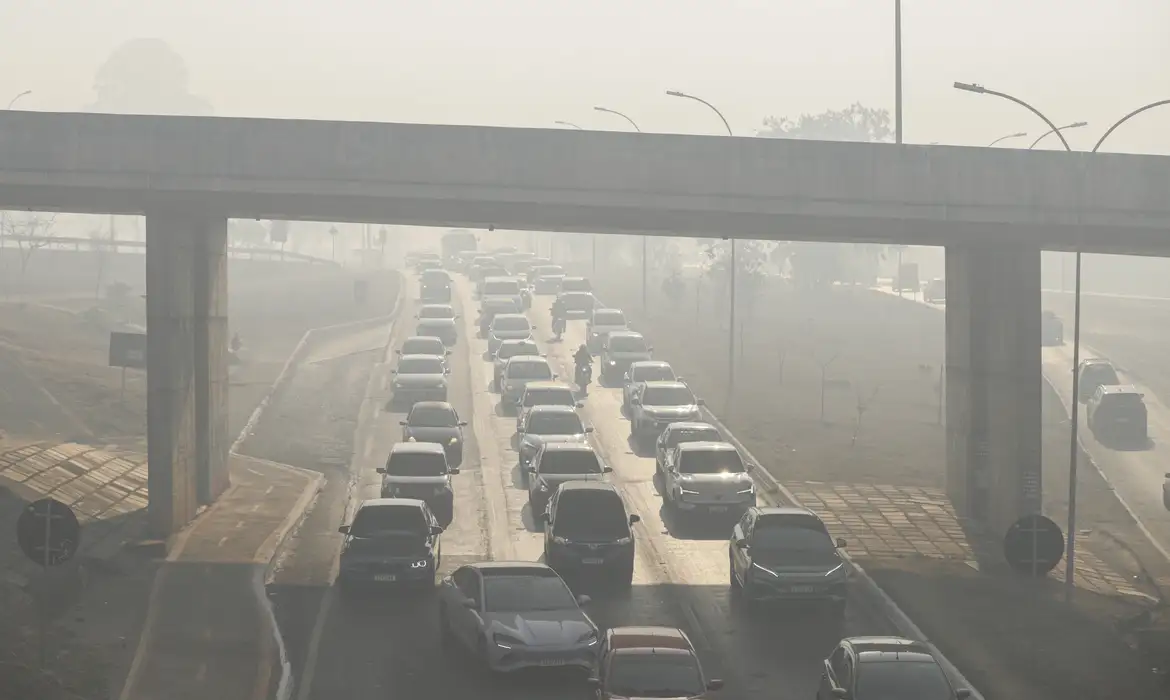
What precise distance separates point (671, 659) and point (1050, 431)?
157ft

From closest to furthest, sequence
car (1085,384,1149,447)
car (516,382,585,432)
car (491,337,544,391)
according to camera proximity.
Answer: car (516,382,585,432), car (1085,384,1149,447), car (491,337,544,391)

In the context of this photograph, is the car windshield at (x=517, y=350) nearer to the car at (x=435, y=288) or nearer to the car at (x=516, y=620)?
the car at (x=435, y=288)

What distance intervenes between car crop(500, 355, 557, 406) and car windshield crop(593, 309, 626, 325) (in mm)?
17182

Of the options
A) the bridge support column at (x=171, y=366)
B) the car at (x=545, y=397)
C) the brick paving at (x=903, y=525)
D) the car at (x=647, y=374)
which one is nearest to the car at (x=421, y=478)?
the bridge support column at (x=171, y=366)

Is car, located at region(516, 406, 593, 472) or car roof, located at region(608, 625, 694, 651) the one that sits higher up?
car, located at region(516, 406, 593, 472)

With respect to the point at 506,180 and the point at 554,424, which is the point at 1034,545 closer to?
the point at 506,180

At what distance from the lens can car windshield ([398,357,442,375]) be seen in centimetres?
5800

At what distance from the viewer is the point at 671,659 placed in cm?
1930

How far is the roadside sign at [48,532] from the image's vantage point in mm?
20594

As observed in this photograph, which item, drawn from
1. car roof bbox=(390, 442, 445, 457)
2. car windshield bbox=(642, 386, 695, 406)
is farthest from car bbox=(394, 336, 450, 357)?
car roof bbox=(390, 442, 445, 457)

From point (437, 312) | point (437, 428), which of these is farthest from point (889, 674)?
point (437, 312)

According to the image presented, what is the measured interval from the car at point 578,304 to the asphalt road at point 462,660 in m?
39.9

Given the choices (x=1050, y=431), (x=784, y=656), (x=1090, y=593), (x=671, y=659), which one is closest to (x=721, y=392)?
(x=1050, y=431)

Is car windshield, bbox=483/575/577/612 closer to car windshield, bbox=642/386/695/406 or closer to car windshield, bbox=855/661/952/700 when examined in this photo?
car windshield, bbox=855/661/952/700
